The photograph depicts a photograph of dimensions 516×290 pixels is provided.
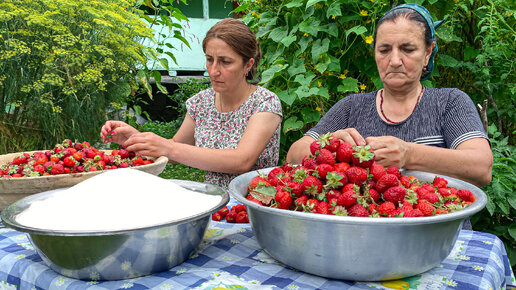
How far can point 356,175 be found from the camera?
2.83 ft

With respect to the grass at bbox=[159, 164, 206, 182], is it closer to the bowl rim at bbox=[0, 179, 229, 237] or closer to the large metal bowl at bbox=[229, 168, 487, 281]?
the bowl rim at bbox=[0, 179, 229, 237]

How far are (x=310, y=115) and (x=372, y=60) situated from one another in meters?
0.56

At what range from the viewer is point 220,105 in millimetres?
2260

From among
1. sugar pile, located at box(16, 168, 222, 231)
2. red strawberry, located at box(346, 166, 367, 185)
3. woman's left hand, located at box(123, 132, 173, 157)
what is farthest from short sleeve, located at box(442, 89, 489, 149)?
woman's left hand, located at box(123, 132, 173, 157)

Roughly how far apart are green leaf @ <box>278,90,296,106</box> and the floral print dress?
1.28 feet

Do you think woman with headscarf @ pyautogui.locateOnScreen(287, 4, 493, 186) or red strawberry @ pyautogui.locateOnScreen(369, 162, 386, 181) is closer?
red strawberry @ pyautogui.locateOnScreen(369, 162, 386, 181)

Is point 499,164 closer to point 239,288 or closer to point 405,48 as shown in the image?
point 405,48

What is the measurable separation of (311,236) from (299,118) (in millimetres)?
2144

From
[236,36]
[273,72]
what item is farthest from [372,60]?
[236,36]

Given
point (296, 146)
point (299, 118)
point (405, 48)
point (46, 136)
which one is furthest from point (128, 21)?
point (405, 48)

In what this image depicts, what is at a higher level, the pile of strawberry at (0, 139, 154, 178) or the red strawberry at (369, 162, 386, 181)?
the red strawberry at (369, 162, 386, 181)

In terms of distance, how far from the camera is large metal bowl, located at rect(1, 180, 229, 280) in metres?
0.78

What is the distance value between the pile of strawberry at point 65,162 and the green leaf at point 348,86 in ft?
4.78

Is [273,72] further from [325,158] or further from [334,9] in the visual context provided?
[325,158]
